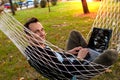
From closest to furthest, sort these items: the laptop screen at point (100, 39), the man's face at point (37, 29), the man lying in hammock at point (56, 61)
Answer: the man lying in hammock at point (56, 61) → the man's face at point (37, 29) → the laptop screen at point (100, 39)

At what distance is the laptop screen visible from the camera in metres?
3.56

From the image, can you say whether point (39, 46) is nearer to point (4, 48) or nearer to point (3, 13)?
point (3, 13)

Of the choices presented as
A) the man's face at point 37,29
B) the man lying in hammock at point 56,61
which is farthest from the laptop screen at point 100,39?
the man's face at point 37,29

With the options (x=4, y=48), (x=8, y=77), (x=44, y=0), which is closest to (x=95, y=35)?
(x=8, y=77)

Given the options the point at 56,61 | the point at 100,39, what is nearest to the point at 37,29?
the point at 56,61

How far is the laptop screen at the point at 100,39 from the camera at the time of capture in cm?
356

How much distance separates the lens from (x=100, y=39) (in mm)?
3617

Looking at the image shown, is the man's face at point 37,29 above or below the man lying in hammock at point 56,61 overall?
above

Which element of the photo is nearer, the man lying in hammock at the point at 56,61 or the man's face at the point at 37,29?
the man lying in hammock at the point at 56,61

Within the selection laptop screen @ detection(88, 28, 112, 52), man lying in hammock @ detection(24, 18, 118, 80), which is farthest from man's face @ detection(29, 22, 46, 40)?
laptop screen @ detection(88, 28, 112, 52)

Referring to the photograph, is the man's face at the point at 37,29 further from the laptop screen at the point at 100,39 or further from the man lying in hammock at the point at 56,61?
the laptop screen at the point at 100,39

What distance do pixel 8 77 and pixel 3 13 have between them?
161 centimetres

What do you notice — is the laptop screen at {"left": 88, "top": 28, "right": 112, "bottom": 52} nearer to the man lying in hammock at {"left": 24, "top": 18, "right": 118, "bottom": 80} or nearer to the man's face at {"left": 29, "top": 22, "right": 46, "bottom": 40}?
the man lying in hammock at {"left": 24, "top": 18, "right": 118, "bottom": 80}

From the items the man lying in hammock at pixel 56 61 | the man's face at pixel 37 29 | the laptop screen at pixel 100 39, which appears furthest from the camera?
the laptop screen at pixel 100 39
